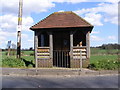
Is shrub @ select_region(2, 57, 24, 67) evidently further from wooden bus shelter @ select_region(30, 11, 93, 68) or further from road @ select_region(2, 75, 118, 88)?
road @ select_region(2, 75, 118, 88)

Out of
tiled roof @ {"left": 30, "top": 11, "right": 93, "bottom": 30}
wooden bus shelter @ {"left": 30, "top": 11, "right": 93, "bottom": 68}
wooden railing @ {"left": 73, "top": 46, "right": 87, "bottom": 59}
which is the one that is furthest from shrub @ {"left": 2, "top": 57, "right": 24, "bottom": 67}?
wooden railing @ {"left": 73, "top": 46, "right": 87, "bottom": 59}

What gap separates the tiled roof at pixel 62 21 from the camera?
1520cm

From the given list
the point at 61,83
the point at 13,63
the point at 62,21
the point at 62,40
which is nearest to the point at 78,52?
the point at 62,40

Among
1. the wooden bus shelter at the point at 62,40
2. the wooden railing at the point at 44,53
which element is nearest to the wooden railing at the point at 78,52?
the wooden bus shelter at the point at 62,40

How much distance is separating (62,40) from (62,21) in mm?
1870

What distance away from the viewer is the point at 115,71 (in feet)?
41.0

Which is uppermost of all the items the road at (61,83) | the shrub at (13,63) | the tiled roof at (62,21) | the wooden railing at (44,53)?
the tiled roof at (62,21)

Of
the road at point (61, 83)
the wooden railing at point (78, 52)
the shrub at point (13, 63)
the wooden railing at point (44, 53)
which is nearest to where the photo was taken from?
the road at point (61, 83)

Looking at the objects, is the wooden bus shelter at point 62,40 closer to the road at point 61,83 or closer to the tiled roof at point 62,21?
the tiled roof at point 62,21

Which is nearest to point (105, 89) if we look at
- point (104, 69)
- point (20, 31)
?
point (104, 69)

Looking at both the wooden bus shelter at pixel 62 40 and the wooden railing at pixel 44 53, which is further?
the wooden railing at pixel 44 53

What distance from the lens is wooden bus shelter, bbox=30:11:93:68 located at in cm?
1507

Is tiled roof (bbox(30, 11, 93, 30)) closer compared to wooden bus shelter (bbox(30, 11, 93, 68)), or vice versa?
wooden bus shelter (bbox(30, 11, 93, 68))

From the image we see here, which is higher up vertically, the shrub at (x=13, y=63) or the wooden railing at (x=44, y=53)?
the wooden railing at (x=44, y=53)
